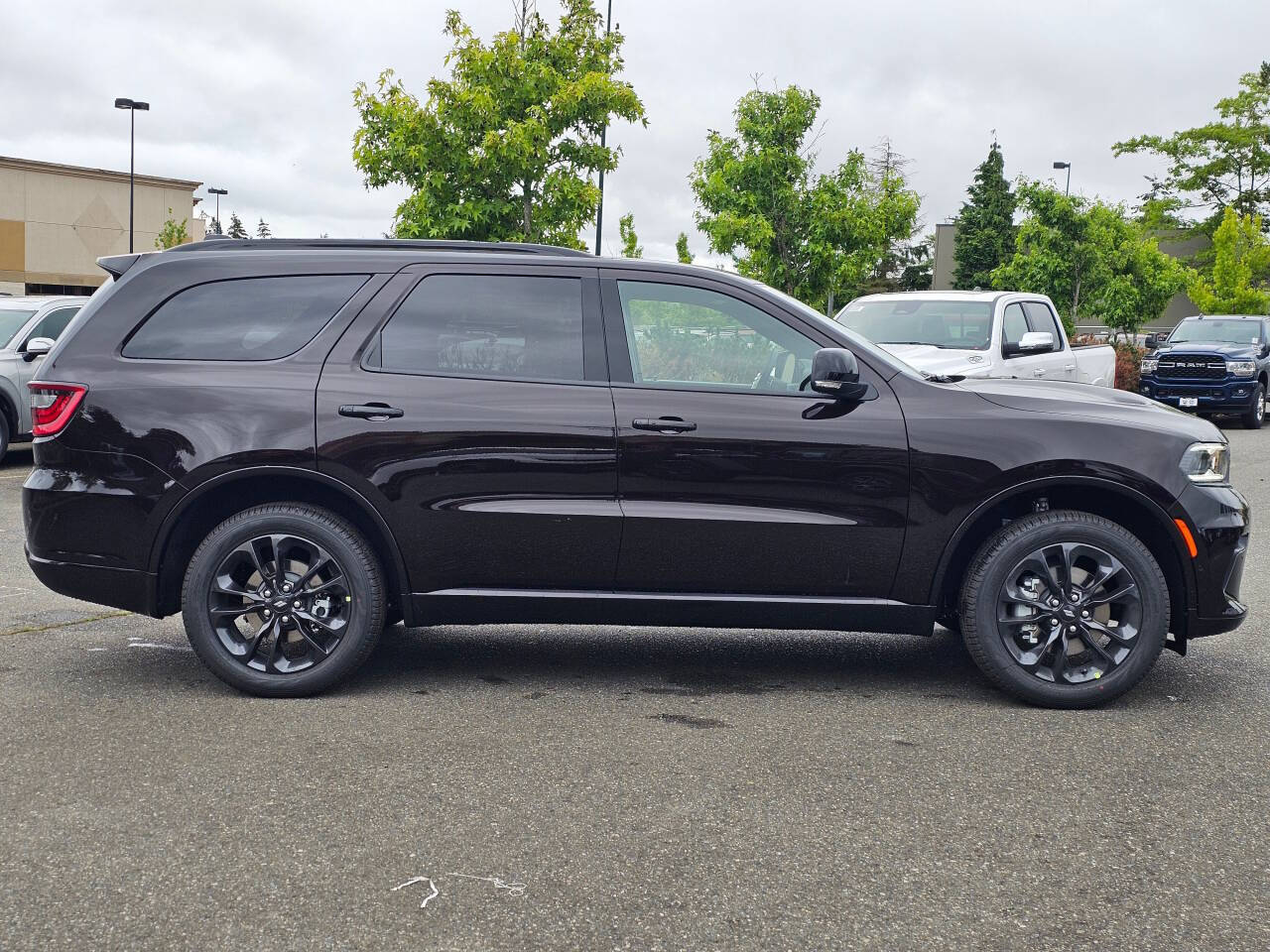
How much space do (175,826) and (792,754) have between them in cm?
201

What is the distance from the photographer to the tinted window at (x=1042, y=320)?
13.2 m

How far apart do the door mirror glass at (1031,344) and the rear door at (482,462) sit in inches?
293

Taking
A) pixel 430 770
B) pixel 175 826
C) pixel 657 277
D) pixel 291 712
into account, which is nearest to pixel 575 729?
pixel 430 770

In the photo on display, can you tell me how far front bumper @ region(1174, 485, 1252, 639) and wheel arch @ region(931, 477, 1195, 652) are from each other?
0.13 feet

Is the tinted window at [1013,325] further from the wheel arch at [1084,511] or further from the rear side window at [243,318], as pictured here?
the rear side window at [243,318]

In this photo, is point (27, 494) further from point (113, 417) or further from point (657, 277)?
point (657, 277)

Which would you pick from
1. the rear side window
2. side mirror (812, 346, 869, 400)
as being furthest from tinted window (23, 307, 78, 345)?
side mirror (812, 346, 869, 400)

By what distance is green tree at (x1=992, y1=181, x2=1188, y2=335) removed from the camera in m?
30.8

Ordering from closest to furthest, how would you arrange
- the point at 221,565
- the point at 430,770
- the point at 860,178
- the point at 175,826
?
the point at 175,826, the point at 430,770, the point at 221,565, the point at 860,178

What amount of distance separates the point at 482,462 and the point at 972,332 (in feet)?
27.7

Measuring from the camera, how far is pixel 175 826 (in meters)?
3.68

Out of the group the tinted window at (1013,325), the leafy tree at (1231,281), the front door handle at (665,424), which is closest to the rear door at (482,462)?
the front door handle at (665,424)

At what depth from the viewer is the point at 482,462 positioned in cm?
500

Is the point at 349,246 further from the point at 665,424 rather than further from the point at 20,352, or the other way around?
the point at 20,352
